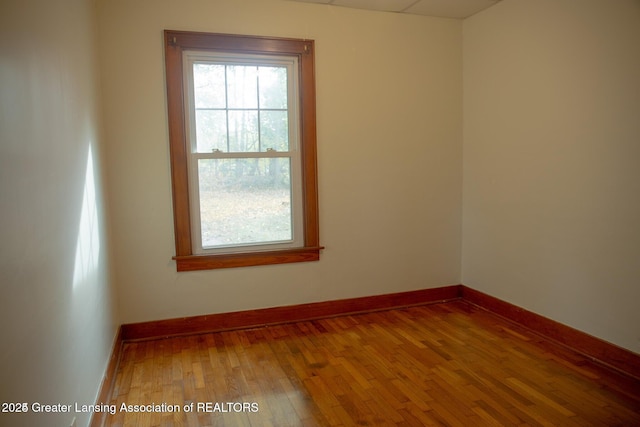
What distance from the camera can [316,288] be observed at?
151 inches

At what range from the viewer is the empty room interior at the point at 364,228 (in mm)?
1967

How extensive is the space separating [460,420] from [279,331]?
1647mm

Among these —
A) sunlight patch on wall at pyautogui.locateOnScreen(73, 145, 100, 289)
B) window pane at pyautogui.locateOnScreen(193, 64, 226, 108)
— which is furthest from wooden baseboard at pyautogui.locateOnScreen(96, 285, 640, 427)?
window pane at pyautogui.locateOnScreen(193, 64, 226, 108)

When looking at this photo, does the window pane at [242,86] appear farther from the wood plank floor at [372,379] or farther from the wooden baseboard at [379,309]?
the wood plank floor at [372,379]

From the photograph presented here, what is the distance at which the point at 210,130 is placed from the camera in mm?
3488

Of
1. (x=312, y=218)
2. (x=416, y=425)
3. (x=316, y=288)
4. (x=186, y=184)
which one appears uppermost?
(x=186, y=184)

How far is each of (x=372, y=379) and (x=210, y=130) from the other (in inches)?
84.0

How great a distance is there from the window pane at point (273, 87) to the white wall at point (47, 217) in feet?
4.30

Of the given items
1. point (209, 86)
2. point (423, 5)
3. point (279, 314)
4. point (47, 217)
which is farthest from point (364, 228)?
point (47, 217)

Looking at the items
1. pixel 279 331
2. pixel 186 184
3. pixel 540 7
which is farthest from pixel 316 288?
pixel 540 7

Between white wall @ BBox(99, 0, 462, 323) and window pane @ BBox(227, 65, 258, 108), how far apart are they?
0.94 feet

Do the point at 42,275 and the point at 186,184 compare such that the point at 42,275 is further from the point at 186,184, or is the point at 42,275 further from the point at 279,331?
the point at 279,331

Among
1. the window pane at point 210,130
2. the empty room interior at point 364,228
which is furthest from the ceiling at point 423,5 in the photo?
the window pane at point 210,130

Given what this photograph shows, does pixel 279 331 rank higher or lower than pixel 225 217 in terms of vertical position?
lower
